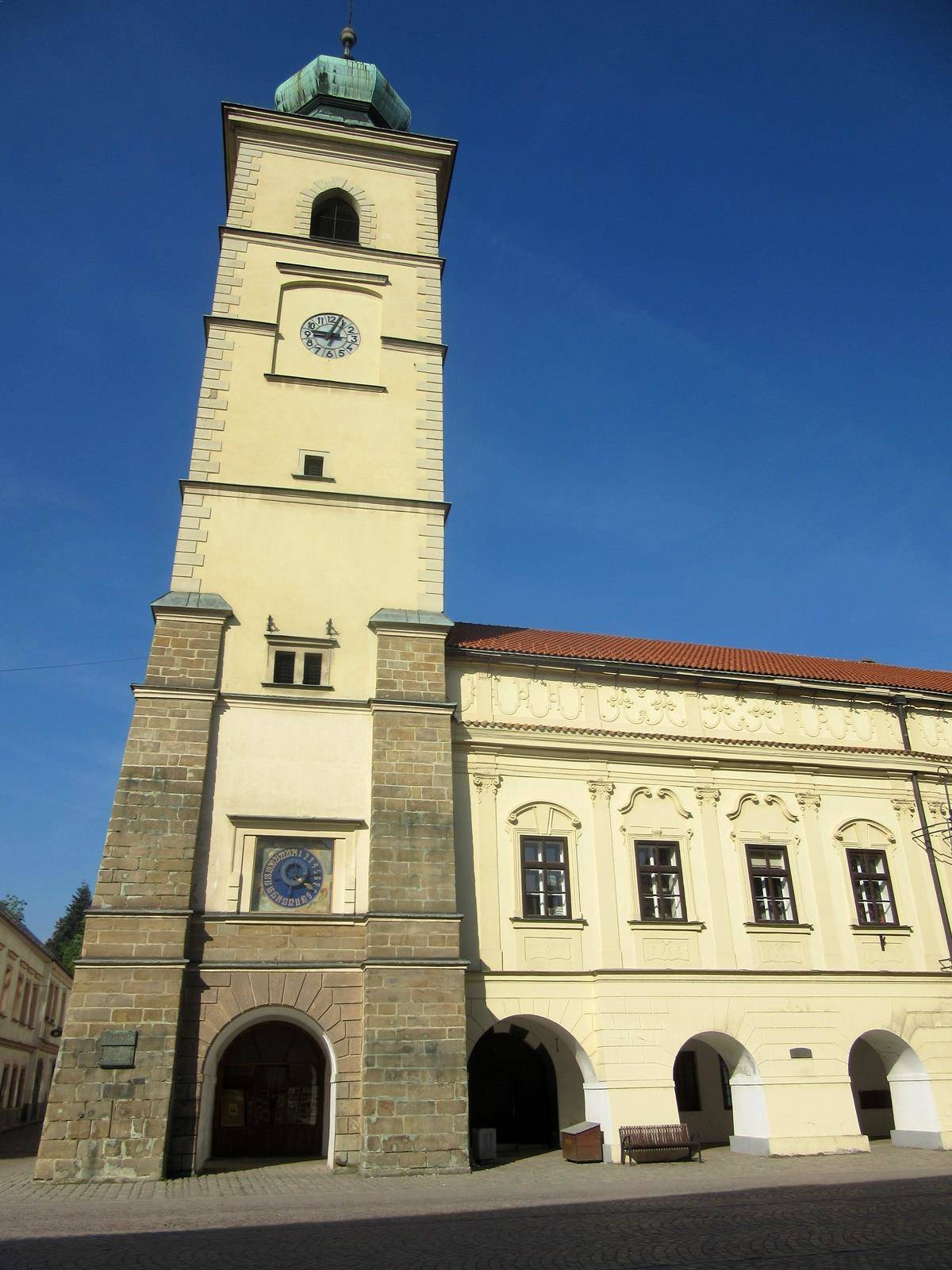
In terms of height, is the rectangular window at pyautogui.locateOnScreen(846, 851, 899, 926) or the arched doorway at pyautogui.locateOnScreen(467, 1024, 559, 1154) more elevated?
the rectangular window at pyautogui.locateOnScreen(846, 851, 899, 926)

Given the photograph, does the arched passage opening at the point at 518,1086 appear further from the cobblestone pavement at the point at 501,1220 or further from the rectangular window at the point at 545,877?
the cobblestone pavement at the point at 501,1220

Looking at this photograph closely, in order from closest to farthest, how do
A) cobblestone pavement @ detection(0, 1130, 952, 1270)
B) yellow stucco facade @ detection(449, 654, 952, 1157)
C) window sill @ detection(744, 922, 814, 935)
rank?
1. cobblestone pavement @ detection(0, 1130, 952, 1270)
2. yellow stucco facade @ detection(449, 654, 952, 1157)
3. window sill @ detection(744, 922, 814, 935)

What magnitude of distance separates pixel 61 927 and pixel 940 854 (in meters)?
86.6

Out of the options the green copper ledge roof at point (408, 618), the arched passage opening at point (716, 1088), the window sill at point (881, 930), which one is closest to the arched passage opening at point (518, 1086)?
the arched passage opening at point (716, 1088)

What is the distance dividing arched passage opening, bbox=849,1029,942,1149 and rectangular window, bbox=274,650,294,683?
12.3m

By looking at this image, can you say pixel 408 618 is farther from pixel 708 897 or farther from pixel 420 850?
pixel 708 897

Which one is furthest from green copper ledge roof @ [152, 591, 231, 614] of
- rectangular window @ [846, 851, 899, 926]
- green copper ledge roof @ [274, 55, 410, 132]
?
green copper ledge roof @ [274, 55, 410, 132]

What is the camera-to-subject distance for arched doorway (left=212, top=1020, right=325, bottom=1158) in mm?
17016

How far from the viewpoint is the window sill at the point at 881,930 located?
1862 cm

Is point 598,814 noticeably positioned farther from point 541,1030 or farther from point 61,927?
point 61,927

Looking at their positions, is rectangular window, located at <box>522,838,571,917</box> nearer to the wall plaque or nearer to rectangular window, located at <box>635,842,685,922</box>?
rectangular window, located at <box>635,842,685,922</box>

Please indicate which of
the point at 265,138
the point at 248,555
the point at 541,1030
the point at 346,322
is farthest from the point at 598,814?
the point at 265,138

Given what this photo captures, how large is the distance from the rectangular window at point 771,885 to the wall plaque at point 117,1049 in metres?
11.0

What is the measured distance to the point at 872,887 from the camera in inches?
760
